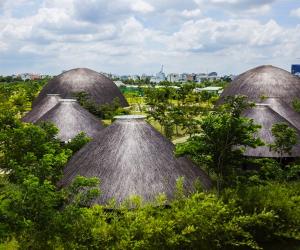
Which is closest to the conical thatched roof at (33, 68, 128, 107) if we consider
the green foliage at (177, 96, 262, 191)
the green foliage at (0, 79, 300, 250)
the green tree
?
the green tree

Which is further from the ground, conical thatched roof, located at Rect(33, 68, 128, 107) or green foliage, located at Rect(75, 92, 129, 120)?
conical thatched roof, located at Rect(33, 68, 128, 107)

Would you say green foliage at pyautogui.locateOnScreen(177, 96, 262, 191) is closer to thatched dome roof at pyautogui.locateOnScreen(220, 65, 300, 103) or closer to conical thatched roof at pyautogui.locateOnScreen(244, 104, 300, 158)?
conical thatched roof at pyautogui.locateOnScreen(244, 104, 300, 158)

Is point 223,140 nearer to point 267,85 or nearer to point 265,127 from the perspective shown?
point 265,127

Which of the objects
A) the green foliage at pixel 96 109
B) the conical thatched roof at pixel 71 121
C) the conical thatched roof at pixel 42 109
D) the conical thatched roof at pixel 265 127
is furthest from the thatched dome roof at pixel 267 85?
the conical thatched roof at pixel 71 121

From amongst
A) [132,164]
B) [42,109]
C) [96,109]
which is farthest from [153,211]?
[96,109]

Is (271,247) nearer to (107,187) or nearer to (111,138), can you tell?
(107,187)

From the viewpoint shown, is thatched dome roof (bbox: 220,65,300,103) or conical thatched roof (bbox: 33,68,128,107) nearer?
thatched dome roof (bbox: 220,65,300,103)
